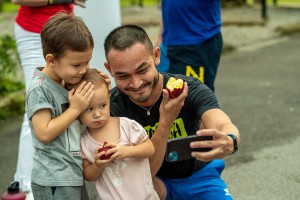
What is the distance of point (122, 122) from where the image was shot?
3037mm

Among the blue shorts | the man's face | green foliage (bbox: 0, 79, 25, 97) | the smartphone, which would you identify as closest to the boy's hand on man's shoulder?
the man's face

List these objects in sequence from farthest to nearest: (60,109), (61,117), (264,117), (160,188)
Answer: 1. (264,117)
2. (160,188)
3. (60,109)
4. (61,117)

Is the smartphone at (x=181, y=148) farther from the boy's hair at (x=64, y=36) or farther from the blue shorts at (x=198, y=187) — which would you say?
the blue shorts at (x=198, y=187)

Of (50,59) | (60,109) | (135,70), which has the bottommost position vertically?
(60,109)

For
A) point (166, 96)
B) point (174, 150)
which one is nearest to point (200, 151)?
point (174, 150)

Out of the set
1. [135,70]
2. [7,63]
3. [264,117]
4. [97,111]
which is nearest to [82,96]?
[97,111]

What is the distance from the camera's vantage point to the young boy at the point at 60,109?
112 inches

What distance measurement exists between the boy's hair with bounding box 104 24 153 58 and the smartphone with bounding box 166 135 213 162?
2.12ft

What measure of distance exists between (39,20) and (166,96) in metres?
1.74

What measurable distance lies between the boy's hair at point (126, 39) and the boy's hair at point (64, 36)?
0.26 m

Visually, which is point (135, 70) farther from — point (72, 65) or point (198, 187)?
point (198, 187)

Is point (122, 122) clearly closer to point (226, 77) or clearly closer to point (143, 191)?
point (143, 191)

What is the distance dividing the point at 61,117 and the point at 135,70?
1.56ft

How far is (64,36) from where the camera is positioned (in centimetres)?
287
